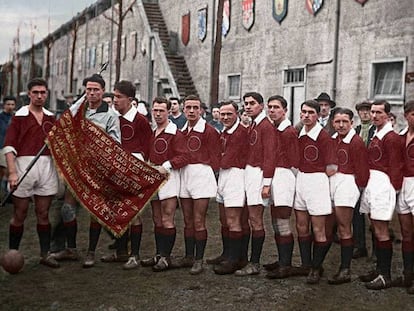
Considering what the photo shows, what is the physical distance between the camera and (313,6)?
16312mm

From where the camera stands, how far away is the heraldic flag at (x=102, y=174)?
6539mm

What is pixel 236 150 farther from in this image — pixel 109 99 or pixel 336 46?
pixel 336 46

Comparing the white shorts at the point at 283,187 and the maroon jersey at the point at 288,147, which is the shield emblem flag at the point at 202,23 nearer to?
the maroon jersey at the point at 288,147

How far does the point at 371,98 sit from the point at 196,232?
898cm

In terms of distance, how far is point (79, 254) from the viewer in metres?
7.38

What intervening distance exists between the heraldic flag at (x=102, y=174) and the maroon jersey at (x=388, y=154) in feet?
7.43

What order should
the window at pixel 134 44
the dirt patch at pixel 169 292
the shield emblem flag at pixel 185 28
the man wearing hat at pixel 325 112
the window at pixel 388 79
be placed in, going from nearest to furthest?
the dirt patch at pixel 169 292, the man wearing hat at pixel 325 112, the window at pixel 388 79, the shield emblem flag at pixel 185 28, the window at pixel 134 44

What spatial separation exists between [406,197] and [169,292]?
8.36 ft

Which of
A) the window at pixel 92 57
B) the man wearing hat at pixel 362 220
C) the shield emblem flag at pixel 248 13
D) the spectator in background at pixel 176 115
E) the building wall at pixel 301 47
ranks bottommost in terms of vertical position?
the man wearing hat at pixel 362 220

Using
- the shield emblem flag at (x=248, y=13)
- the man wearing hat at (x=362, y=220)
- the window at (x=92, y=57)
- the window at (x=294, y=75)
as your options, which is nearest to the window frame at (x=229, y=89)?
the shield emblem flag at (x=248, y=13)

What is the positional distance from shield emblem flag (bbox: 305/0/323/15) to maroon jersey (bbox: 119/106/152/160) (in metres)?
10.5

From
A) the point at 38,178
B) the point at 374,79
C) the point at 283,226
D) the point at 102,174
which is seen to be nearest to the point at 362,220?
the point at 283,226

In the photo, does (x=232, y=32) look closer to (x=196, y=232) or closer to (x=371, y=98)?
(x=371, y=98)

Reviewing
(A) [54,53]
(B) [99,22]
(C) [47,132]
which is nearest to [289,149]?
(C) [47,132]
